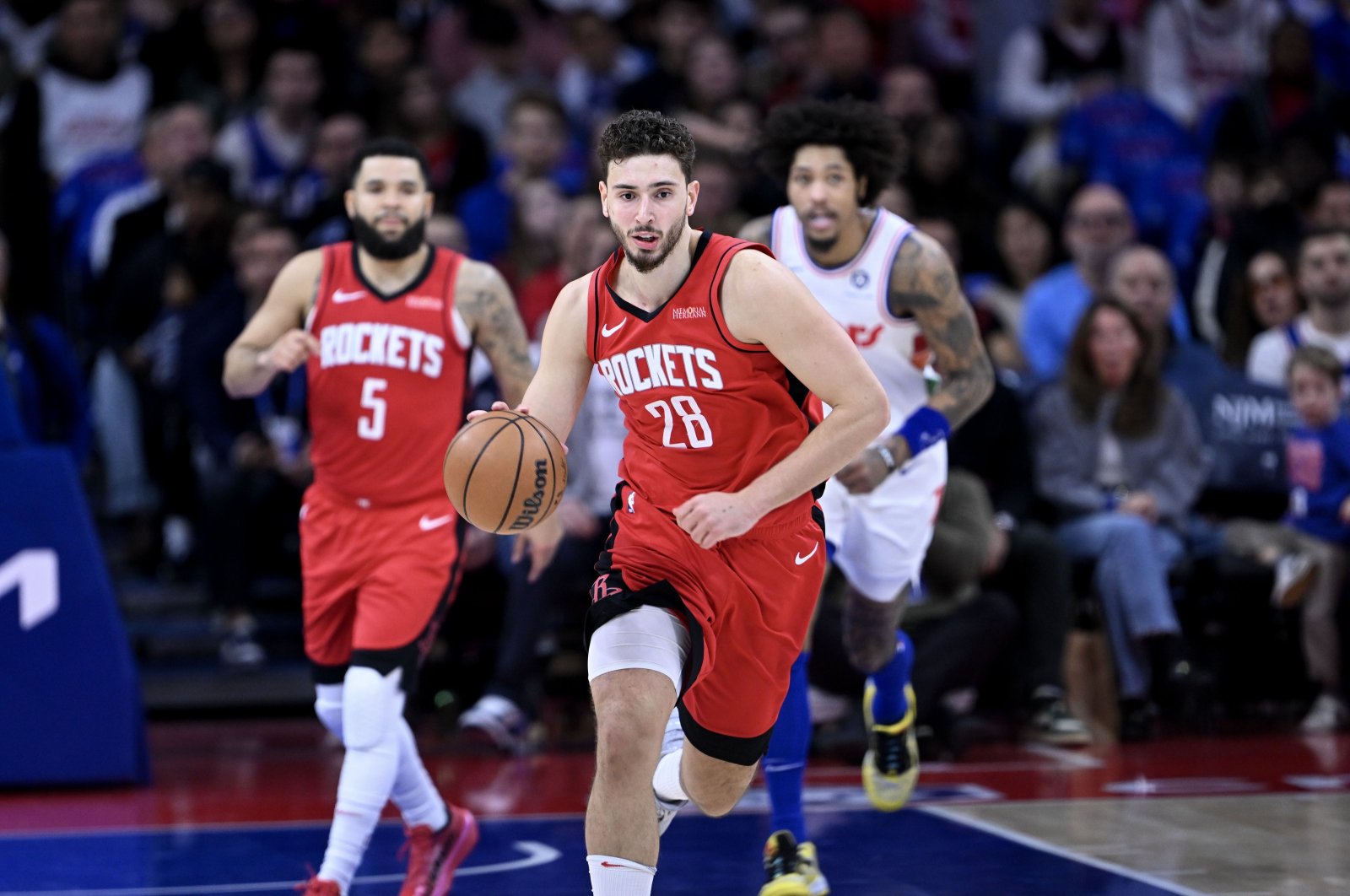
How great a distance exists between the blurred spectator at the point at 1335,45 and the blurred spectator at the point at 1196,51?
1.16ft

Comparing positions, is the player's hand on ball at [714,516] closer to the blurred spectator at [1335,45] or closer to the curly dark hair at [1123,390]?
the curly dark hair at [1123,390]

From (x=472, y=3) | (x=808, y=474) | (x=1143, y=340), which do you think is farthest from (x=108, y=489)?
(x=808, y=474)

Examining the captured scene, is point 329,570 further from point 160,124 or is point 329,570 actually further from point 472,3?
point 472,3

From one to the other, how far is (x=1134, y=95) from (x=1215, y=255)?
5.23ft

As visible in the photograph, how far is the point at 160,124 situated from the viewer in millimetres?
10266

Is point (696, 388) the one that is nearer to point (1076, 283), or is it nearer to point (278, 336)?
point (278, 336)

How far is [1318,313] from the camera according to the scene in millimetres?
9398

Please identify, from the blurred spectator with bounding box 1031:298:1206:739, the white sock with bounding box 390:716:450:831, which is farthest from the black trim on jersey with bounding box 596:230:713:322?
the blurred spectator with bounding box 1031:298:1206:739

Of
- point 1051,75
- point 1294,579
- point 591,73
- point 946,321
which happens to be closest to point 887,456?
point 946,321

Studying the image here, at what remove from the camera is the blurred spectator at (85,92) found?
34.9ft

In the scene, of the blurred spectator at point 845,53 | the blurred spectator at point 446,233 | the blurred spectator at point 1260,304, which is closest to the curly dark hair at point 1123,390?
the blurred spectator at point 1260,304

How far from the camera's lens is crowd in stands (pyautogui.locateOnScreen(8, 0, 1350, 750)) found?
858 centimetres

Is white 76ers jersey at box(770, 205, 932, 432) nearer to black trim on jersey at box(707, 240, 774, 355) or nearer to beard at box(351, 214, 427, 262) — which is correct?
beard at box(351, 214, 427, 262)

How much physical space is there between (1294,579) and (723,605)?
518 centimetres
